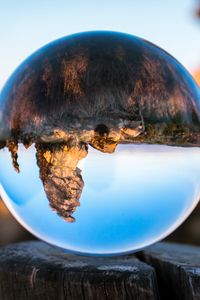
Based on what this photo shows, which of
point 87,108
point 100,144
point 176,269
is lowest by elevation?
point 176,269

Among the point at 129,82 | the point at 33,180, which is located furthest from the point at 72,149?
the point at 129,82

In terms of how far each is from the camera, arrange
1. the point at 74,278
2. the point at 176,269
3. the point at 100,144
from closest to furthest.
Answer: the point at 100,144, the point at 74,278, the point at 176,269

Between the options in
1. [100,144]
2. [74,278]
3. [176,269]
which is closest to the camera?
[100,144]

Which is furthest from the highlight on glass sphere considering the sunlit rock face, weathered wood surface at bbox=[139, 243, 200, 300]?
weathered wood surface at bbox=[139, 243, 200, 300]

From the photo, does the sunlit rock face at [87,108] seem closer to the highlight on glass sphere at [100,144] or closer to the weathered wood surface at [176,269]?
the highlight on glass sphere at [100,144]

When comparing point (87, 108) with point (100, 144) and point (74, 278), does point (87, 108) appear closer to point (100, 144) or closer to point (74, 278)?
point (100, 144)

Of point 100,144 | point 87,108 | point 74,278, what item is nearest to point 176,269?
point 74,278

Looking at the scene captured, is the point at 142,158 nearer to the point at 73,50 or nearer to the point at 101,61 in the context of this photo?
the point at 101,61
